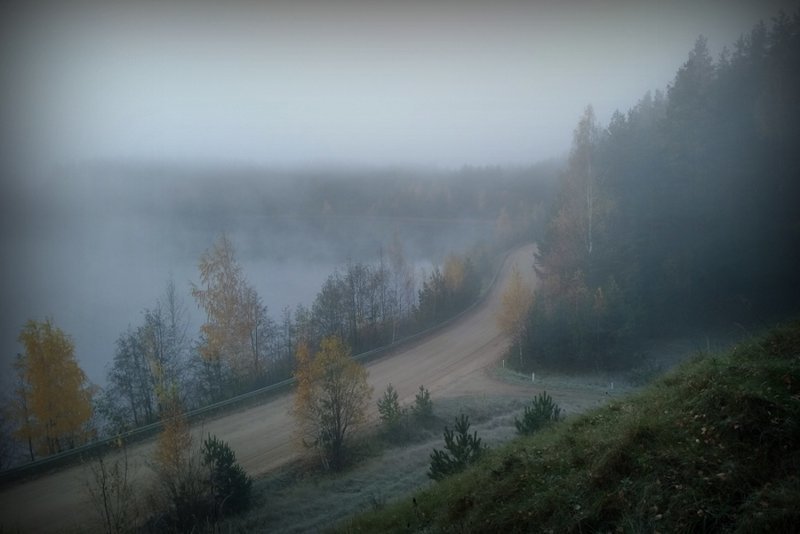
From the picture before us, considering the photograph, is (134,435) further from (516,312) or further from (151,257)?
(151,257)

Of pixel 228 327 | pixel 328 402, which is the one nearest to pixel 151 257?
pixel 228 327

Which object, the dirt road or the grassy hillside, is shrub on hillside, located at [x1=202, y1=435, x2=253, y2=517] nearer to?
the dirt road

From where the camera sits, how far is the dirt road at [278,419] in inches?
508

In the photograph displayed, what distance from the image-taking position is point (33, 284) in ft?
88.1

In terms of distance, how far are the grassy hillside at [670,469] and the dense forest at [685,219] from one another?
16.4m

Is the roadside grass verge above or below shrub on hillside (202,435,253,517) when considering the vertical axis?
below

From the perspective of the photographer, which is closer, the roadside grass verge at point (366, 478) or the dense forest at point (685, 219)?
the roadside grass verge at point (366, 478)

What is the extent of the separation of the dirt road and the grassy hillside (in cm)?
1104

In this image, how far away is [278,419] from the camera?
18844mm

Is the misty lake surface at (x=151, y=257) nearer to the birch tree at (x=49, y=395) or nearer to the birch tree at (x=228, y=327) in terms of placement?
the birch tree at (x=49, y=395)

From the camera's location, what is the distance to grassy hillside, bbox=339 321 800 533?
4.31 meters

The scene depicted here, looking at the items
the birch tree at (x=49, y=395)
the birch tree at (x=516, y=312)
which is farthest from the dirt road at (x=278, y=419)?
the birch tree at (x=49, y=395)

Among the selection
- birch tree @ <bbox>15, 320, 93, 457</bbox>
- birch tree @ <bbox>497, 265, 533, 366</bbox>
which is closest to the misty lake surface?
birch tree @ <bbox>15, 320, 93, 457</bbox>

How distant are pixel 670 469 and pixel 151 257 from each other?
55294mm
